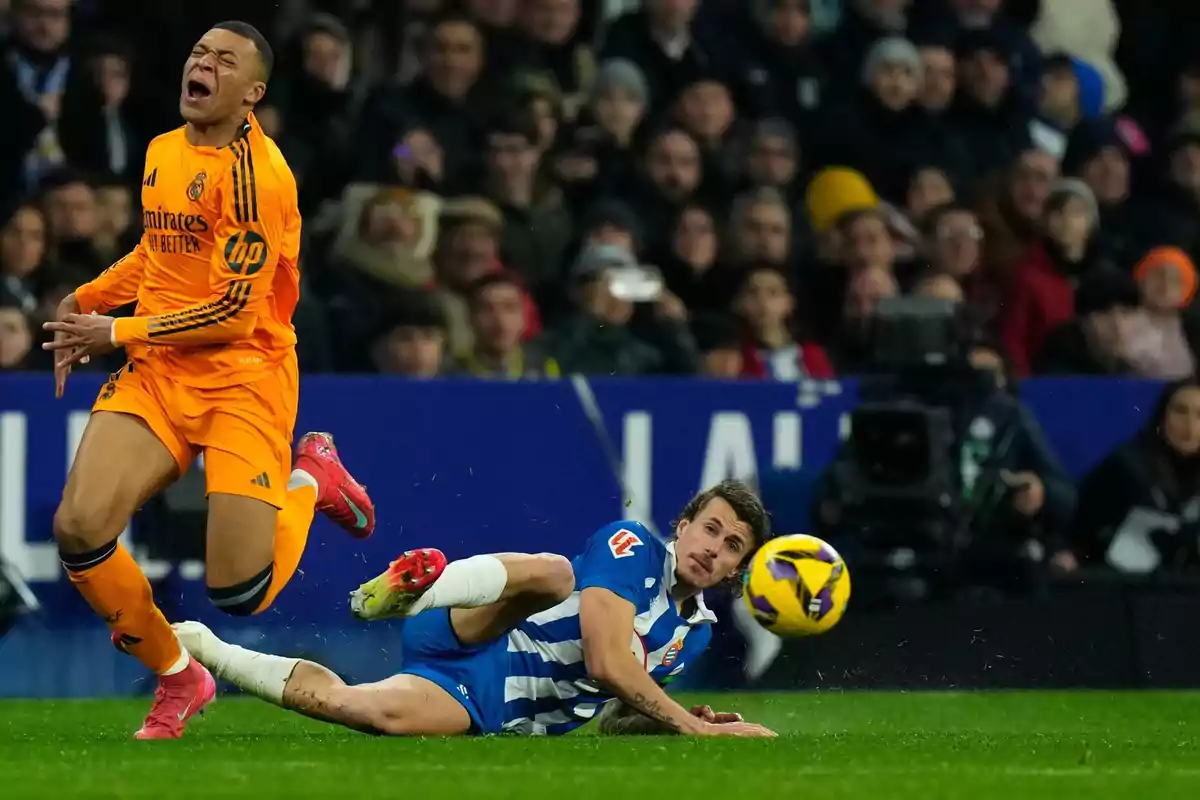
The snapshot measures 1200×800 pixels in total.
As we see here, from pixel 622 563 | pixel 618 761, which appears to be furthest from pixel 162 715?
pixel 618 761

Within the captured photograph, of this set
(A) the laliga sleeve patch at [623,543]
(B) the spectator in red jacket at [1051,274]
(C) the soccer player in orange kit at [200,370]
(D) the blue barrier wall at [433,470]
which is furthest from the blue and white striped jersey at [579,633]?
(B) the spectator in red jacket at [1051,274]

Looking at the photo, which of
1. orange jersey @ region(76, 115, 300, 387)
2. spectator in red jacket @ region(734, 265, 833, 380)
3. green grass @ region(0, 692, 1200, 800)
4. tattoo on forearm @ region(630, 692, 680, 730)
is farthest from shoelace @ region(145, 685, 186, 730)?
spectator in red jacket @ region(734, 265, 833, 380)

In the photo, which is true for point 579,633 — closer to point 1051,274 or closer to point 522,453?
point 522,453

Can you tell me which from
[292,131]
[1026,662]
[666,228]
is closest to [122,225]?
[292,131]

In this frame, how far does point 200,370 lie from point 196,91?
3.04 ft

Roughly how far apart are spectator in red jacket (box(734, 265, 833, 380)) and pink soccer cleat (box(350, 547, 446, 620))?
4.56 m

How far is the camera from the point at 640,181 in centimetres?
1323

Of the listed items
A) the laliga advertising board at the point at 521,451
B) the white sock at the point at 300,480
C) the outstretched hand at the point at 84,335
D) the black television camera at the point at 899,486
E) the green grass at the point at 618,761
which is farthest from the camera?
the black television camera at the point at 899,486

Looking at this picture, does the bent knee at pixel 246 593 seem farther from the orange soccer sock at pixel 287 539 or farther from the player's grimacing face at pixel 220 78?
the player's grimacing face at pixel 220 78

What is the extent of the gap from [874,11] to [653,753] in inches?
326

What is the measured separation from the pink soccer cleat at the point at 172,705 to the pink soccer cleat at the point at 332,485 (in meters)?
1.01

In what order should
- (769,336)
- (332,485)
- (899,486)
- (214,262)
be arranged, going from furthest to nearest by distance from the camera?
(769,336)
(899,486)
(332,485)
(214,262)

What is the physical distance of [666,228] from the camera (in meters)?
13.1

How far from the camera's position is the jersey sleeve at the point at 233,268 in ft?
25.9
